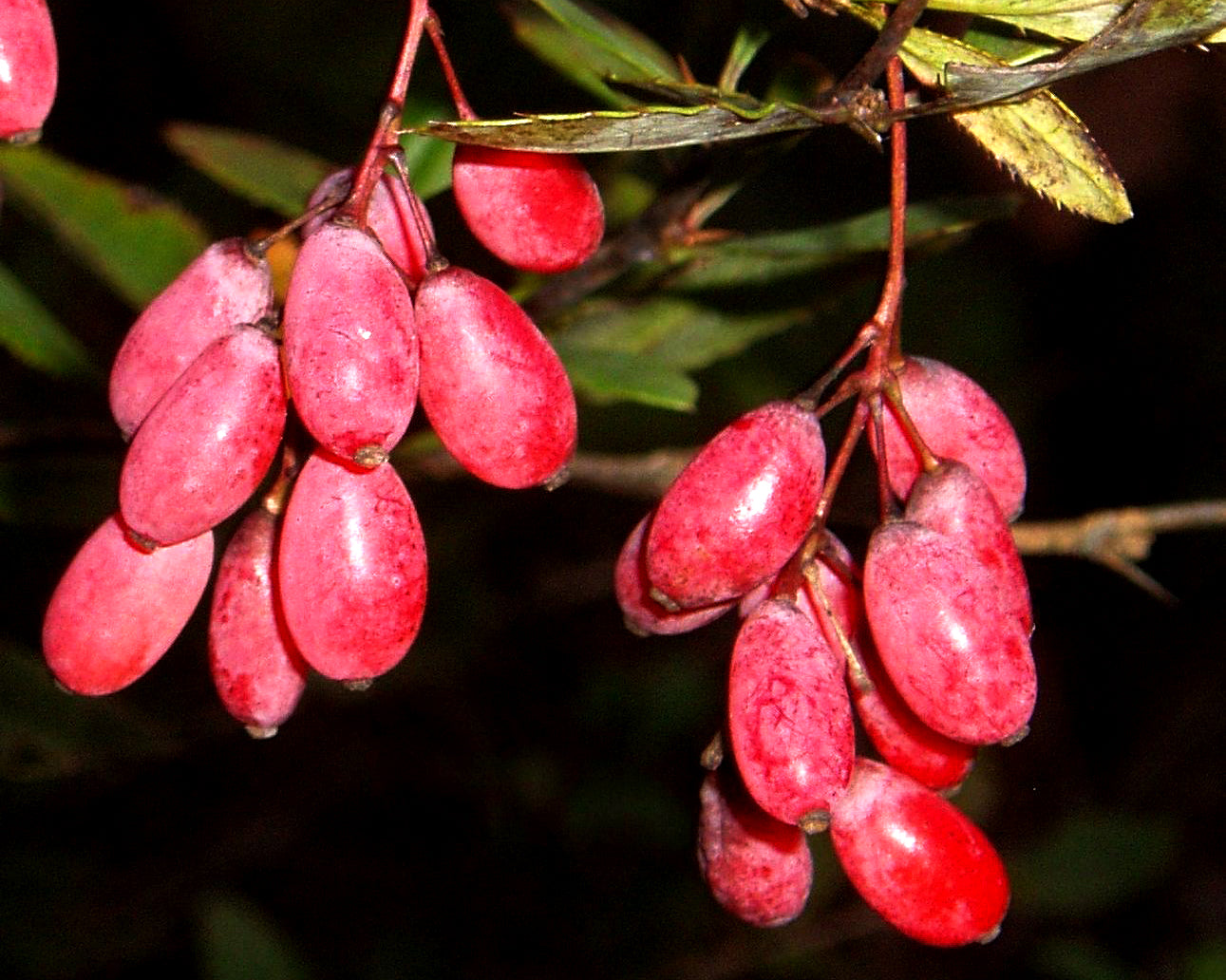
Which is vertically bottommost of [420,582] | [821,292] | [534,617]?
[534,617]

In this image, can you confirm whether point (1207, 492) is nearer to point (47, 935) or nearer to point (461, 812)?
point (461, 812)

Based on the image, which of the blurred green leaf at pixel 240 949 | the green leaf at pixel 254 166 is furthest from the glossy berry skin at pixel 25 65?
the blurred green leaf at pixel 240 949

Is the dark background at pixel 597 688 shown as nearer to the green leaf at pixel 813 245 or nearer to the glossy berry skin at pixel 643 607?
the green leaf at pixel 813 245

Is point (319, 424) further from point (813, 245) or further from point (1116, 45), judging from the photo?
point (813, 245)

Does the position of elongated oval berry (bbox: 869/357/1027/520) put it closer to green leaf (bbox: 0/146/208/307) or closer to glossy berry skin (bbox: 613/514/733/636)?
glossy berry skin (bbox: 613/514/733/636)

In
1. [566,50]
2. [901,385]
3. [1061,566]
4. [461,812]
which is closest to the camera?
[901,385]

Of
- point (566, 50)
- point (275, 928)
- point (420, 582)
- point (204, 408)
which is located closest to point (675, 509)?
point (420, 582)
